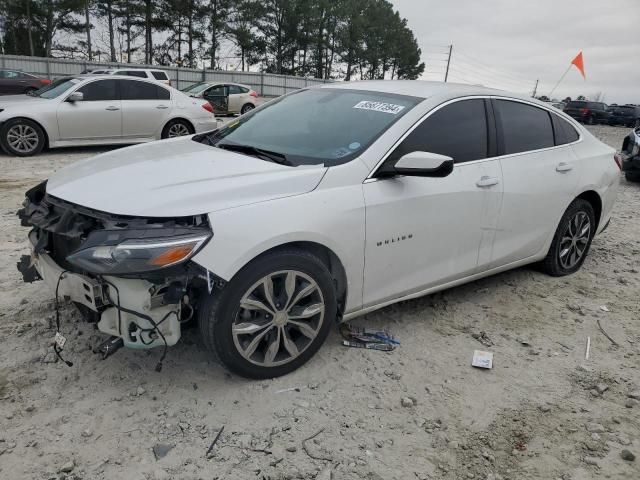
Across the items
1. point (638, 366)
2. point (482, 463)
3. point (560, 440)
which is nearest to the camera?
point (482, 463)

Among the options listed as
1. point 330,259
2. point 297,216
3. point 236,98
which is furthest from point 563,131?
point 236,98

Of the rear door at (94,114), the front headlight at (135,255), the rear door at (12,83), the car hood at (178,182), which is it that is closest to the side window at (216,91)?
the rear door at (12,83)

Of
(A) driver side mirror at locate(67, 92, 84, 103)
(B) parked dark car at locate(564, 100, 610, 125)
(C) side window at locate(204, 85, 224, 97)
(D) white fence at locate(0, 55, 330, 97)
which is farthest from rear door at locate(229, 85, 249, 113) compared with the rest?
(B) parked dark car at locate(564, 100, 610, 125)

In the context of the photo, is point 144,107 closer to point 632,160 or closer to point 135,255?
point 135,255

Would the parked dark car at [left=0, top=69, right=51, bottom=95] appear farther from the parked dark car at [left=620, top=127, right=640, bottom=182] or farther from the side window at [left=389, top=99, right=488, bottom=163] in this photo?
the side window at [left=389, top=99, right=488, bottom=163]

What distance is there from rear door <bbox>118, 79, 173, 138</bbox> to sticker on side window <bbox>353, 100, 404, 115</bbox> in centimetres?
769

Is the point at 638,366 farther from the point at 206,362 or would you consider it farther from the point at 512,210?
the point at 206,362

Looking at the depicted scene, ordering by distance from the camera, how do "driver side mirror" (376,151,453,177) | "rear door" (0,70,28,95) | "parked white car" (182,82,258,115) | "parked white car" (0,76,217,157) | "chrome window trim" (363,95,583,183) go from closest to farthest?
1. "driver side mirror" (376,151,453,177)
2. "chrome window trim" (363,95,583,183)
3. "parked white car" (0,76,217,157)
4. "rear door" (0,70,28,95)
5. "parked white car" (182,82,258,115)

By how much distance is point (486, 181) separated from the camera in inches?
145

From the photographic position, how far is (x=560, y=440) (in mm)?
2693

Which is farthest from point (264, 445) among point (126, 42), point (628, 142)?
point (126, 42)

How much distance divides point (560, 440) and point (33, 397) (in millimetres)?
2664

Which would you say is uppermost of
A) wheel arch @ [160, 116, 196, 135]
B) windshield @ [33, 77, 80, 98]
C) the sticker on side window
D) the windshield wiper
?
the sticker on side window

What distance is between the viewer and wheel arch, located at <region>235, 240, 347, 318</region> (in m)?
2.84
